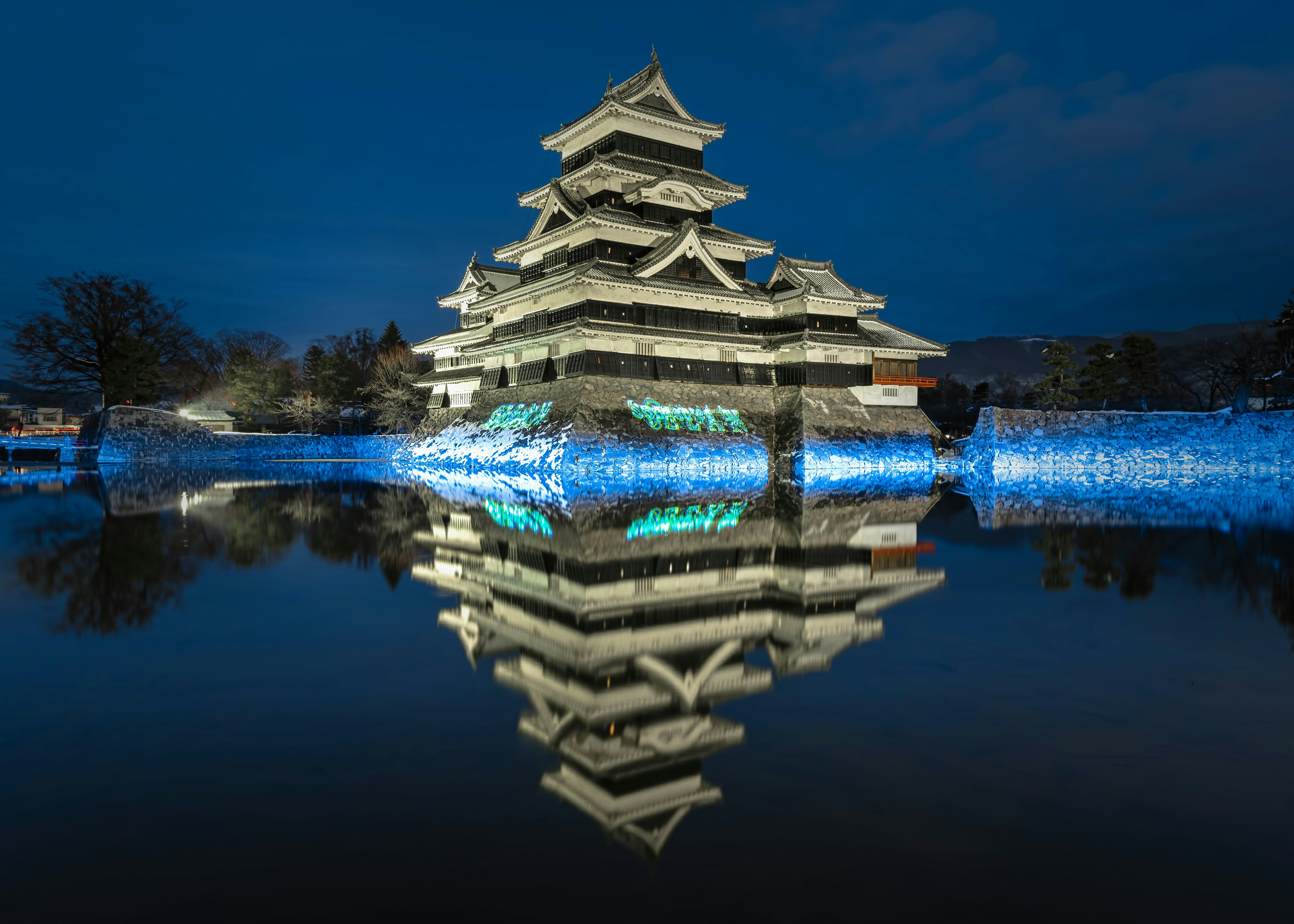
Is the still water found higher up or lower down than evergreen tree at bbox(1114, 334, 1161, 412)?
lower down

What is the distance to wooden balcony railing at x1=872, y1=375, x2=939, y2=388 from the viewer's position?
44.1 meters

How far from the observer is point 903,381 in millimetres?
44750

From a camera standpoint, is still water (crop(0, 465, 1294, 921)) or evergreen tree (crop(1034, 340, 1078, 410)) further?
evergreen tree (crop(1034, 340, 1078, 410))

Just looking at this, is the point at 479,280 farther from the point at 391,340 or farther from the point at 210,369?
the point at 210,369

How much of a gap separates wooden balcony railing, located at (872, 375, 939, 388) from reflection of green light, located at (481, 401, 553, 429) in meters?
20.4

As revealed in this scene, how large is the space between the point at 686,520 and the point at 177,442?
4900 centimetres

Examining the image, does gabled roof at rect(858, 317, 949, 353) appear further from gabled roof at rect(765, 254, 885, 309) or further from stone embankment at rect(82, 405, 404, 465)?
stone embankment at rect(82, 405, 404, 465)

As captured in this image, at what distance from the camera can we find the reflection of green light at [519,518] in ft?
50.7

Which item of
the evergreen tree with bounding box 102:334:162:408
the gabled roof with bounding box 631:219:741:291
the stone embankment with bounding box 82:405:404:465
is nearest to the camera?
the gabled roof with bounding box 631:219:741:291

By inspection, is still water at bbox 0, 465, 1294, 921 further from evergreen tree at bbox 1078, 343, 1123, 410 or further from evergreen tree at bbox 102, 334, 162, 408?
evergreen tree at bbox 1078, 343, 1123, 410

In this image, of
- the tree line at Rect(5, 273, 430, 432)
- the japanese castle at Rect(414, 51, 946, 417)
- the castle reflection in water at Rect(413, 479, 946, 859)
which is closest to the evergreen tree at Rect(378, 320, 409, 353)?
the tree line at Rect(5, 273, 430, 432)

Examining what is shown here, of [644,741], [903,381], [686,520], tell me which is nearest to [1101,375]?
[903,381]

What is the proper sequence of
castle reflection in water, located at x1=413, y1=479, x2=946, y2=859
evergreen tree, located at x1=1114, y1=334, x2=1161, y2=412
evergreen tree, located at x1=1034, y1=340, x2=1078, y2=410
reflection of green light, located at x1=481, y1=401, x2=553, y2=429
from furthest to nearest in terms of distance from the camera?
evergreen tree, located at x1=1114, y1=334, x2=1161, y2=412 → evergreen tree, located at x1=1034, y1=340, x2=1078, y2=410 → reflection of green light, located at x1=481, y1=401, x2=553, y2=429 → castle reflection in water, located at x1=413, y1=479, x2=946, y2=859

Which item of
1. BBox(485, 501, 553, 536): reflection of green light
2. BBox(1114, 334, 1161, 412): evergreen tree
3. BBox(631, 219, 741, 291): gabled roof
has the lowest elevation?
BBox(485, 501, 553, 536): reflection of green light
